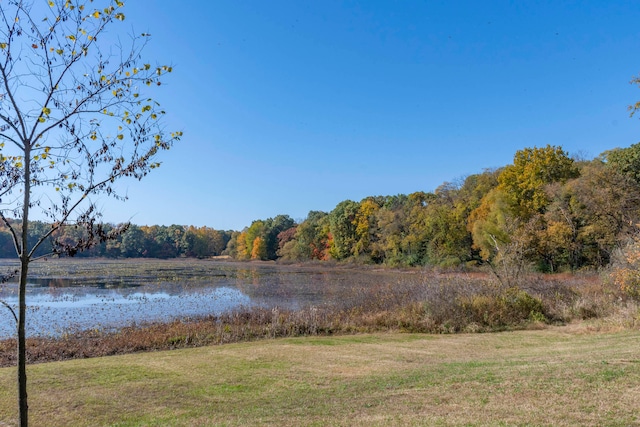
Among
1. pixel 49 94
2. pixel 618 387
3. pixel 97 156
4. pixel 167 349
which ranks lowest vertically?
pixel 167 349

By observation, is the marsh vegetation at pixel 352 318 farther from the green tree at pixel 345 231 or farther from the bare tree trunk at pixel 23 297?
the green tree at pixel 345 231

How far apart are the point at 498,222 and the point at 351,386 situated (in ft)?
132

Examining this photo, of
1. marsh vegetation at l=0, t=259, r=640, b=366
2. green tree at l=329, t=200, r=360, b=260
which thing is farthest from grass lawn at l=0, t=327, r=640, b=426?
green tree at l=329, t=200, r=360, b=260

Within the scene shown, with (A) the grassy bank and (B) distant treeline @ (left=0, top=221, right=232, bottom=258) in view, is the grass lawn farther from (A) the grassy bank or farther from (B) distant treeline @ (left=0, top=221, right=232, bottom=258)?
(B) distant treeline @ (left=0, top=221, right=232, bottom=258)

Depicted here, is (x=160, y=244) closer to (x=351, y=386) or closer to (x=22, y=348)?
(x=351, y=386)

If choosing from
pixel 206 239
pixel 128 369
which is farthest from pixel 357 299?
pixel 206 239

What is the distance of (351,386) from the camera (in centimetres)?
848

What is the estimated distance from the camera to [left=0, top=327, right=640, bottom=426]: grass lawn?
6098mm

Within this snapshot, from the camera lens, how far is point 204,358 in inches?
471

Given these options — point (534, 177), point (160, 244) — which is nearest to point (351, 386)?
point (534, 177)

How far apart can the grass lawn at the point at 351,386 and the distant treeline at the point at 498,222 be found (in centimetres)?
338

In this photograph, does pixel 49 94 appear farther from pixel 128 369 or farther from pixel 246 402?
pixel 128 369

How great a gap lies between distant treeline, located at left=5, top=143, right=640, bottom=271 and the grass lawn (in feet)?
11.1

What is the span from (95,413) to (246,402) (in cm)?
266
